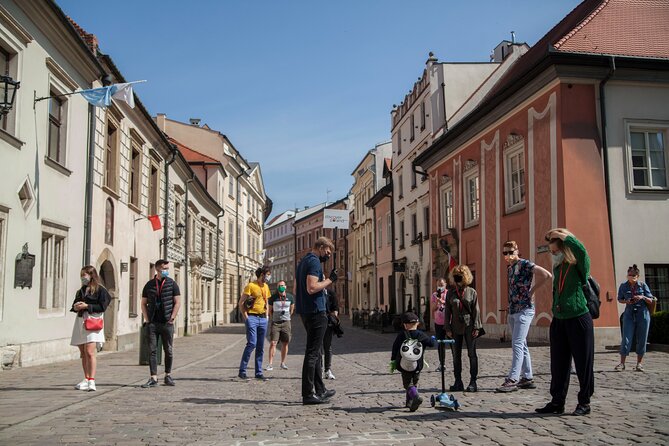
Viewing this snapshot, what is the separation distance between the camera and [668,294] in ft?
56.1

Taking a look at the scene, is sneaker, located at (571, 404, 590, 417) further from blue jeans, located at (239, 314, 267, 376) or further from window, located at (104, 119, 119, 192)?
window, located at (104, 119, 119, 192)

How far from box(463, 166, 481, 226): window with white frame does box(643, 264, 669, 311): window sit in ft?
23.2

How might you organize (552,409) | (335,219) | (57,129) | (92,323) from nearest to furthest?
(552,409) < (92,323) < (57,129) < (335,219)

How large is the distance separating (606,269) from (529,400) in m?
9.89

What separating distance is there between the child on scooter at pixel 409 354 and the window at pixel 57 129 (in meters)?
10.2

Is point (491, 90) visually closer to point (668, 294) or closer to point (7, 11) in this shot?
point (668, 294)

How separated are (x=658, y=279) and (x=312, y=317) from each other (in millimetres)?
12525

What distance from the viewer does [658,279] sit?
1717cm

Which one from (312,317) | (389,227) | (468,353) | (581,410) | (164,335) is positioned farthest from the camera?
(389,227)

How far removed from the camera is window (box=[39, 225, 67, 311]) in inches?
566

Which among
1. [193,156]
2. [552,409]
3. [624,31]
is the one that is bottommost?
[552,409]

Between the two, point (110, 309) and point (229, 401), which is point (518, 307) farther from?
point (110, 309)

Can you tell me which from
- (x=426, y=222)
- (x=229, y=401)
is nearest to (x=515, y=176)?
(x=426, y=222)

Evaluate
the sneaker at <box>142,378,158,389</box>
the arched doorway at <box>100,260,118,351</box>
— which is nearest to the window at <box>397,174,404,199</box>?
the arched doorway at <box>100,260,118,351</box>
